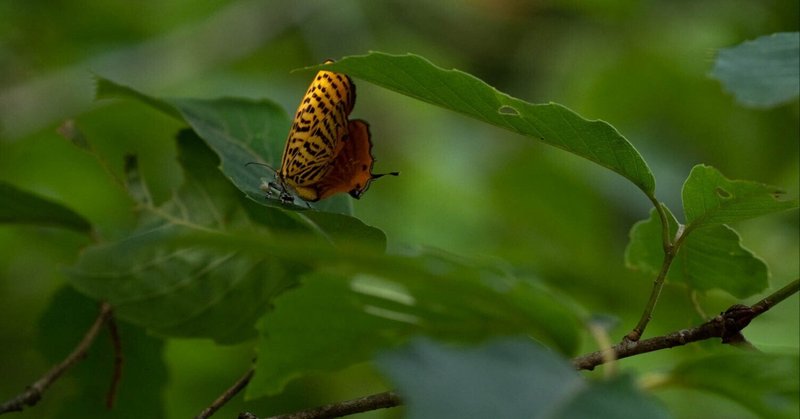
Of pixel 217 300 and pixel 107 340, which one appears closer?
pixel 217 300

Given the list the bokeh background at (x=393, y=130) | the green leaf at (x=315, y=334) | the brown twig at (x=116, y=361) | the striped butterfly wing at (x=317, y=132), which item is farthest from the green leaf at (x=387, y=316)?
the bokeh background at (x=393, y=130)

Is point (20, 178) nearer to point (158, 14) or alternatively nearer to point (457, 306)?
point (158, 14)

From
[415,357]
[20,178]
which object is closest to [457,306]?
[415,357]

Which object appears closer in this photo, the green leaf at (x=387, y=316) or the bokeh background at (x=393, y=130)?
the green leaf at (x=387, y=316)

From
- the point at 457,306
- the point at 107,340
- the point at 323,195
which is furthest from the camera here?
the point at 107,340

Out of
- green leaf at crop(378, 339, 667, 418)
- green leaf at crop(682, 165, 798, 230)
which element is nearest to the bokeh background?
green leaf at crop(682, 165, 798, 230)

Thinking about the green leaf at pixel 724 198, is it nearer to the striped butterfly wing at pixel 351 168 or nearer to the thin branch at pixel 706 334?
the thin branch at pixel 706 334

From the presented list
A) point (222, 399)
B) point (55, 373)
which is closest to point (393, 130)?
point (55, 373)

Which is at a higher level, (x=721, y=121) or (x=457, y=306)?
(x=721, y=121)
